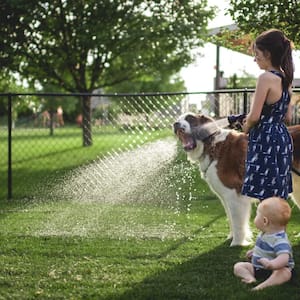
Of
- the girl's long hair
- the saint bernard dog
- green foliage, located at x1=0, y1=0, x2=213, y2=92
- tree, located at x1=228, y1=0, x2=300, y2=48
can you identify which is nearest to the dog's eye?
the saint bernard dog

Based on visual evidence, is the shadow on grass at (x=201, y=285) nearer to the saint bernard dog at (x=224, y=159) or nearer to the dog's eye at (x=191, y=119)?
the saint bernard dog at (x=224, y=159)

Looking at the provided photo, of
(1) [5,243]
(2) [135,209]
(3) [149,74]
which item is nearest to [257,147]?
(1) [5,243]

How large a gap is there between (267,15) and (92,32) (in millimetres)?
7626

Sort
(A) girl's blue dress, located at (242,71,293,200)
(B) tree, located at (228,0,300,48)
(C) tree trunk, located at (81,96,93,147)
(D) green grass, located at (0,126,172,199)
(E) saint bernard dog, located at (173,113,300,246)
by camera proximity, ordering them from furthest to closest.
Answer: (C) tree trunk, located at (81,96,93,147), (D) green grass, located at (0,126,172,199), (B) tree, located at (228,0,300,48), (E) saint bernard dog, located at (173,113,300,246), (A) girl's blue dress, located at (242,71,293,200)

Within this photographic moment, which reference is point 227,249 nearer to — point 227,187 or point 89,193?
point 227,187

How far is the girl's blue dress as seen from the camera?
412 centimetres

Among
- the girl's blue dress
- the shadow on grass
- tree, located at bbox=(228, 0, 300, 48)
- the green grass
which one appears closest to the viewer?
the shadow on grass

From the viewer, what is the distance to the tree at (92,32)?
15.1 metres

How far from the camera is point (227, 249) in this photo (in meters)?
5.40

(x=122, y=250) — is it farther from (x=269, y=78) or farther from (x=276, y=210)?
(x=269, y=78)

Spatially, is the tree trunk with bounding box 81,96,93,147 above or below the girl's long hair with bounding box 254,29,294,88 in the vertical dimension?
below

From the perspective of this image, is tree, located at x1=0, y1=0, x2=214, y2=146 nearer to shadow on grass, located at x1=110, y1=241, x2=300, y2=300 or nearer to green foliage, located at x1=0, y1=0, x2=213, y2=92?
green foliage, located at x1=0, y1=0, x2=213, y2=92

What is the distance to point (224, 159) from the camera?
5.64 meters

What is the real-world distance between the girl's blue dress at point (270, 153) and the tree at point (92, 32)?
10.6m
